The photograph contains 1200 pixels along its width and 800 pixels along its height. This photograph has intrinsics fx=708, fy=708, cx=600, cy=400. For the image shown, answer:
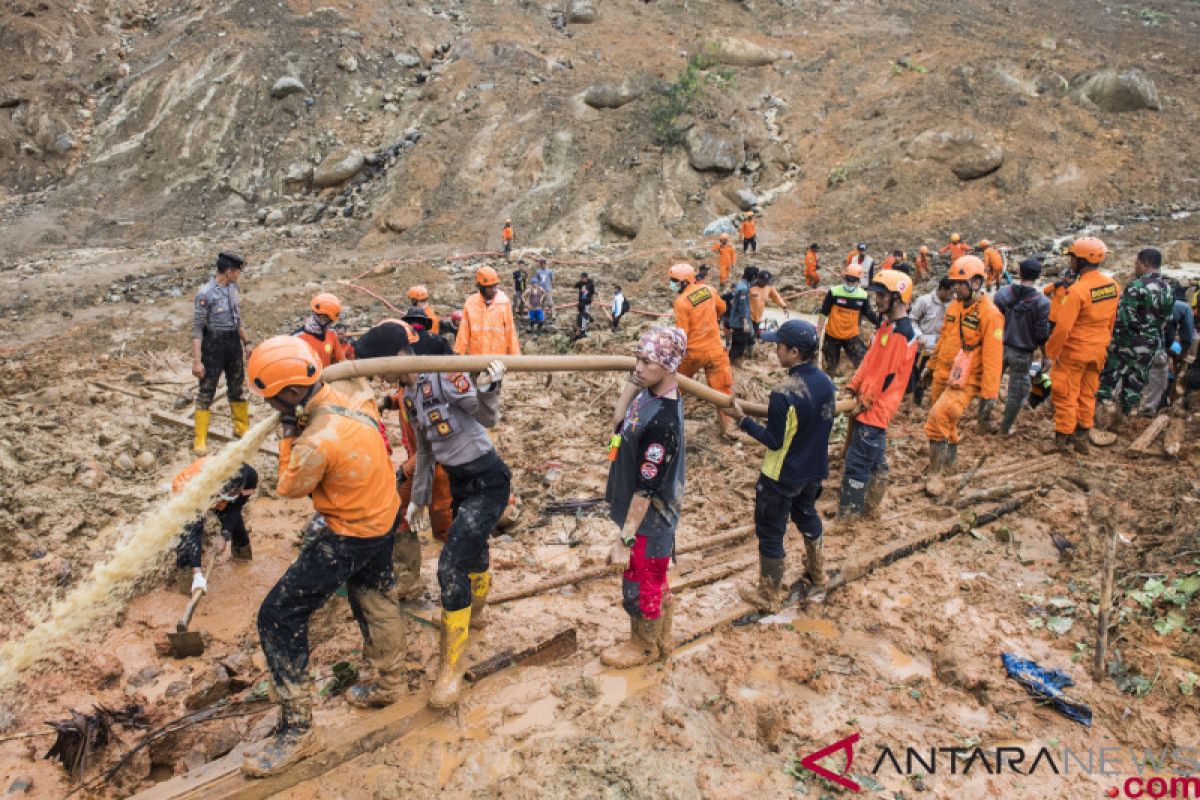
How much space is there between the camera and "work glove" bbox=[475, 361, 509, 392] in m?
3.81

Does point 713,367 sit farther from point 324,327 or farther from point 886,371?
point 324,327

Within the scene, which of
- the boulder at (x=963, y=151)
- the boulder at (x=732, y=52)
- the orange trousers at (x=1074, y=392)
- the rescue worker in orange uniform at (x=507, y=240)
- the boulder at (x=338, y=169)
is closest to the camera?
the orange trousers at (x=1074, y=392)

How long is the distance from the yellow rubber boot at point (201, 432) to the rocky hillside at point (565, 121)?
13.9 m

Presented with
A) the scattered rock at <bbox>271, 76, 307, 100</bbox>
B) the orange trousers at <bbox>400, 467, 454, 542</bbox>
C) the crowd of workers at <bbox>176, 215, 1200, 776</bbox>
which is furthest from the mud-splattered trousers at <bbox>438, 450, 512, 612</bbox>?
the scattered rock at <bbox>271, 76, 307, 100</bbox>

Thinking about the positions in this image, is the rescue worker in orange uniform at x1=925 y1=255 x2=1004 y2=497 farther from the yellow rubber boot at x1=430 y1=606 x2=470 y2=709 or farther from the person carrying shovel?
the person carrying shovel

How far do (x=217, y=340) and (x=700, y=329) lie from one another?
15.8 feet

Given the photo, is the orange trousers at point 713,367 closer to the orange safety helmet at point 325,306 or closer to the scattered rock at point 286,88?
the orange safety helmet at point 325,306

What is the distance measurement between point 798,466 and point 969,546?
6.96ft

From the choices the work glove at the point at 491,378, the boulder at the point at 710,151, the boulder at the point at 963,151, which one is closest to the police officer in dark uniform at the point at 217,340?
the work glove at the point at 491,378

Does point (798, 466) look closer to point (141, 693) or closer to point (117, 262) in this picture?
point (141, 693)

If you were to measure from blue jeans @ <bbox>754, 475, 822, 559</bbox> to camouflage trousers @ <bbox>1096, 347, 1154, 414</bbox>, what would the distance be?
4584 mm

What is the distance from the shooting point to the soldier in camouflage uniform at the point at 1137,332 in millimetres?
6758

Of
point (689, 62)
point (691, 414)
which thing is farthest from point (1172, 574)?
point (689, 62)

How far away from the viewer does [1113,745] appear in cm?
339
